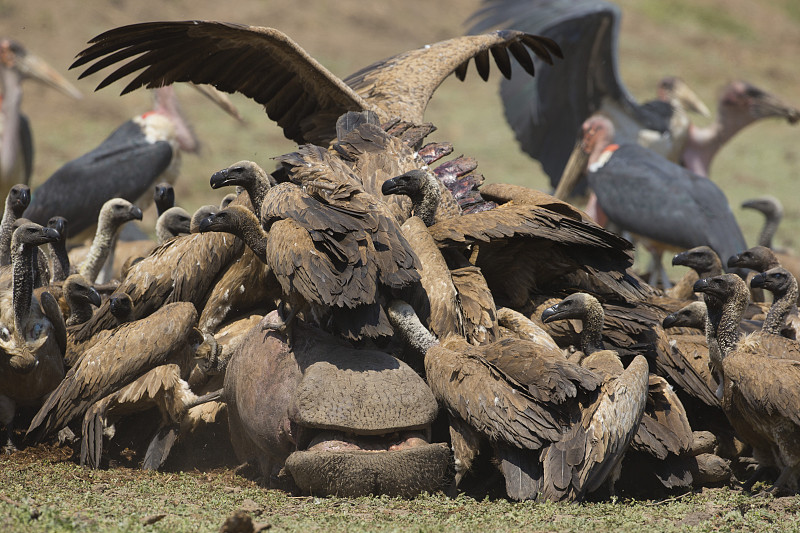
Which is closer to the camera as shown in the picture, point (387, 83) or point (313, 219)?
point (313, 219)

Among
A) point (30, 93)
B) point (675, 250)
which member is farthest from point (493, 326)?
point (30, 93)

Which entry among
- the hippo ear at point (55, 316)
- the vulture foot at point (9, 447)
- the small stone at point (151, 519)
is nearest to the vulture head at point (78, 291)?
the hippo ear at point (55, 316)

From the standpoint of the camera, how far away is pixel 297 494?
15.5 feet

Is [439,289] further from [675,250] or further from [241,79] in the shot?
[675,250]

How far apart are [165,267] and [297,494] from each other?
1798 millimetres

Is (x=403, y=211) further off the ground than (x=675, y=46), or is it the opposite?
(x=675, y=46)

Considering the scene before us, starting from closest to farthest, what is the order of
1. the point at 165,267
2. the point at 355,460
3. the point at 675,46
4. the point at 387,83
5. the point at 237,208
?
the point at 355,460 → the point at 237,208 → the point at 165,267 → the point at 387,83 → the point at 675,46

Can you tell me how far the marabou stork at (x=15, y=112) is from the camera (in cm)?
1082

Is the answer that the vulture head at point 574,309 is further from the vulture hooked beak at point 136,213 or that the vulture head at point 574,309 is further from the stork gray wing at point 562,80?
the stork gray wing at point 562,80

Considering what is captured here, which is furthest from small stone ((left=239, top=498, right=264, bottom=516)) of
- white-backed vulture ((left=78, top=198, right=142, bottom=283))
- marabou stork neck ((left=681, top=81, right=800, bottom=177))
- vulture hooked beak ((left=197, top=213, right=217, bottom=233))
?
marabou stork neck ((left=681, top=81, right=800, bottom=177))

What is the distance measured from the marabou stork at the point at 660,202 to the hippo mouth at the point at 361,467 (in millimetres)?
5185

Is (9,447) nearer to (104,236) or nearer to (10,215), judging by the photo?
(10,215)

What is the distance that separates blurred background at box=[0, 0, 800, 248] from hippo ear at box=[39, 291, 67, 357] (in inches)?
247

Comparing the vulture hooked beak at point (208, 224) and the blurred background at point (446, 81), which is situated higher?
the blurred background at point (446, 81)
